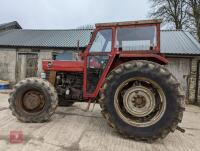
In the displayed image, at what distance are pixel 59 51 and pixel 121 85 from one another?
854cm

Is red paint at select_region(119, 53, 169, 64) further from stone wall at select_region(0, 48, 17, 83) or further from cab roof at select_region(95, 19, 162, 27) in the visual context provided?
stone wall at select_region(0, 48, 17, 83)

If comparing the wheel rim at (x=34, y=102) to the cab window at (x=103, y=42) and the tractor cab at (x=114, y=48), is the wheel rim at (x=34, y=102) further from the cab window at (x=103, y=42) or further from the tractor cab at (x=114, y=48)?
the cab window at (x=103, y=42)

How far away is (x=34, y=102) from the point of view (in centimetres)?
487

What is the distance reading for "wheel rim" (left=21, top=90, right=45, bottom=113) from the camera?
487cm

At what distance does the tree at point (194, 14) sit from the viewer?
17.6 metres

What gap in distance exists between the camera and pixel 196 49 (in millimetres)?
10227

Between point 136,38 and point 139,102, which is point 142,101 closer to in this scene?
point 139,102

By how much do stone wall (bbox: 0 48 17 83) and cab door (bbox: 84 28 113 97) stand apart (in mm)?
9164

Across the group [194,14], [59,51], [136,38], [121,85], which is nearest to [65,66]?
[121,85]

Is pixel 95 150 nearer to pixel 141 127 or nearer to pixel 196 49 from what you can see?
pixel 141 127

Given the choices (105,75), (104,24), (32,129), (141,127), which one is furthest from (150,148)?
(104,24)

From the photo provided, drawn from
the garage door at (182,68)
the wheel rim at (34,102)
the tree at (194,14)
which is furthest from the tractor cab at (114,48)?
the tree at (194,14)

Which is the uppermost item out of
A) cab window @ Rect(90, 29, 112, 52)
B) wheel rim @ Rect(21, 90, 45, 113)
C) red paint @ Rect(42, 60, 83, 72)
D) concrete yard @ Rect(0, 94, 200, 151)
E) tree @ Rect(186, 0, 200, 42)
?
tree @ Rect(186, 0, 200, 42)

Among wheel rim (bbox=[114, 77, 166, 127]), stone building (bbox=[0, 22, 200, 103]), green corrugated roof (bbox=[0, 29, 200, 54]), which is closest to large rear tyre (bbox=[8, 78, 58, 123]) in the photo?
wheel rim (bbox=[114, 77, 166, 127])
